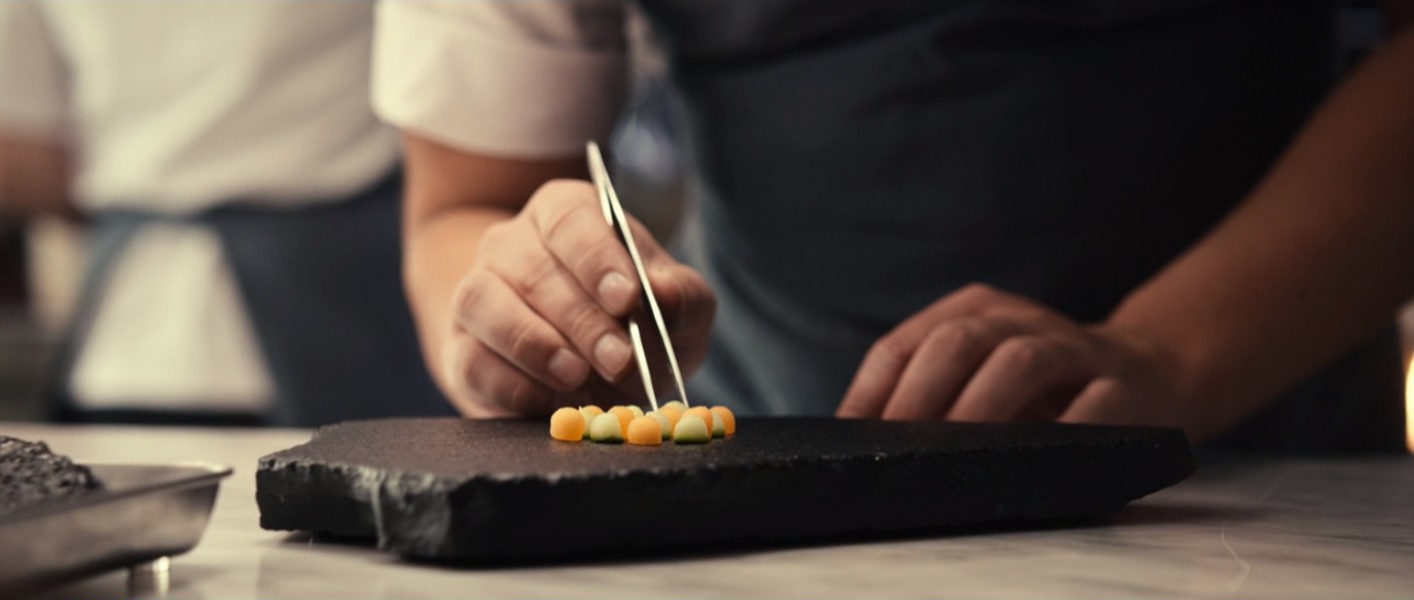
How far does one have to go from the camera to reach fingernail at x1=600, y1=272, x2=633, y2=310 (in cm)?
83

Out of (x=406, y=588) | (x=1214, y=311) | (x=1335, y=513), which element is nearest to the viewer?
(x=406, y=588)

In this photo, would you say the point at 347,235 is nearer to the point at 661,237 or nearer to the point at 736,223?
the point at 736,223

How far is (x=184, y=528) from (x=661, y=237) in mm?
2574

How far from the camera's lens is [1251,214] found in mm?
1055

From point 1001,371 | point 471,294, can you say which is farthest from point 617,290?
point 1001,371

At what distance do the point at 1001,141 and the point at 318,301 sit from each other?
111 cm

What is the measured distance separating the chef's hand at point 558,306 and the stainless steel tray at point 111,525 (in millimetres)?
344

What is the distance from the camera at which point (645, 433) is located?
0.67 metres

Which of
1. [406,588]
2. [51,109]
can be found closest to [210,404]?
[51,109]

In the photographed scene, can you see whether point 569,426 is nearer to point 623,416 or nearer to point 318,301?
point 623,416

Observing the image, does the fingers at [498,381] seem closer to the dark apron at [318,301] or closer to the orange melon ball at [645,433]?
the orange melon ball at [645,433]

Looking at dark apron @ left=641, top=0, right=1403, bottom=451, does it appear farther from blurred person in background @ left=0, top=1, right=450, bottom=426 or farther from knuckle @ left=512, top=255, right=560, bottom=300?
blurred person in background @ left=0, top=1, right=450, bottom=426

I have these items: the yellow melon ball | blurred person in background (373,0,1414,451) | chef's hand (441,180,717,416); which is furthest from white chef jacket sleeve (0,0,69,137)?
the yellow melon ball

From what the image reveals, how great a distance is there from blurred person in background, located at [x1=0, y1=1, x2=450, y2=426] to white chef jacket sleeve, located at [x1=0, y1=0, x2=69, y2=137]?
57 mm
